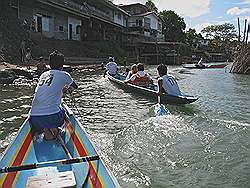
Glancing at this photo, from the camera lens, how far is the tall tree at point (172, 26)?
7275 cm

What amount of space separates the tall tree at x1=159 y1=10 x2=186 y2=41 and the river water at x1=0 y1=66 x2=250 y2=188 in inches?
2461

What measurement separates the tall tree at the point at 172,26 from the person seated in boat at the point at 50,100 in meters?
68.7

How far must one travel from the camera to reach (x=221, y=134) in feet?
23.4

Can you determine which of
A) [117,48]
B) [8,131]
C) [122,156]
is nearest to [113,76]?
[8,131]

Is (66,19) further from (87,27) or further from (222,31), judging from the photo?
(222,31)

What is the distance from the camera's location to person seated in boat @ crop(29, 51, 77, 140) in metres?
5.23

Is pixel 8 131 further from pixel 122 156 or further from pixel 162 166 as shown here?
pixel 162 166

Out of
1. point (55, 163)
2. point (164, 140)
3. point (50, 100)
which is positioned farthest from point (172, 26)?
point (55, 163)

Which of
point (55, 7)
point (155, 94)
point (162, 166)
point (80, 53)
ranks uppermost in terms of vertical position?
point (55, 7)

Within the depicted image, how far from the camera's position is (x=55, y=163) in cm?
403

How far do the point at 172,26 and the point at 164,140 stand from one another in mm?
69683

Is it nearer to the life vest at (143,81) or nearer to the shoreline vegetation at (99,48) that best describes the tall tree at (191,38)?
the shoreline vegetation at (99,48)

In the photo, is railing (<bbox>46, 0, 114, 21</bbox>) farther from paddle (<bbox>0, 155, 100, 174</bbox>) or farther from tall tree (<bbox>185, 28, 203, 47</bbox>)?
tall tree (<bbox>185, 28, 203, 47</bbox>)

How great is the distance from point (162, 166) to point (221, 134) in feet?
7.73
